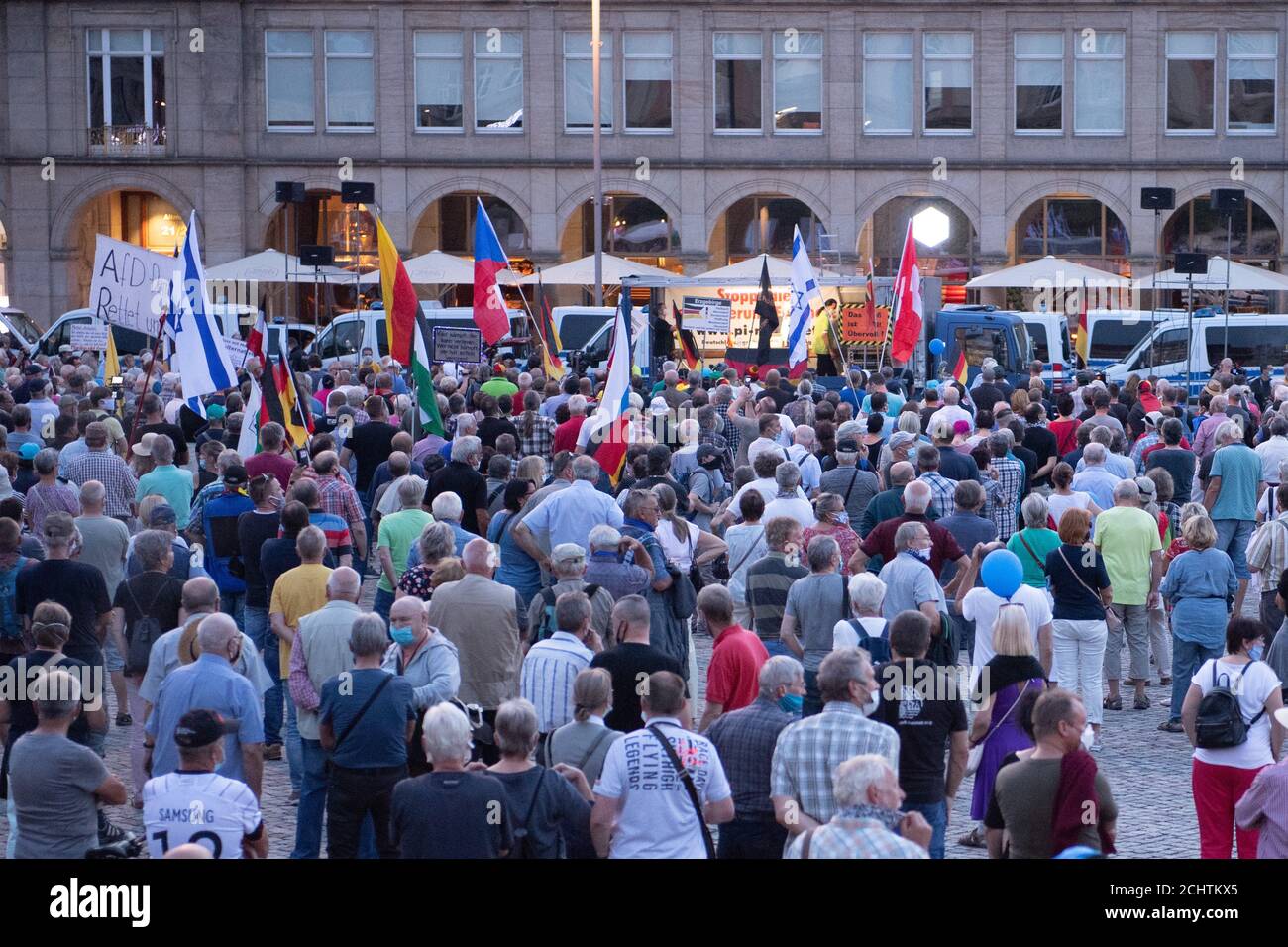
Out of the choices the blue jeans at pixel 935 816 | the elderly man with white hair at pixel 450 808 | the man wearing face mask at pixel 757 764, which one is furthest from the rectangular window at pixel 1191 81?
the elderly man with white hair at pixel 450 808

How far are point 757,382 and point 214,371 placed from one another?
27.0 ft

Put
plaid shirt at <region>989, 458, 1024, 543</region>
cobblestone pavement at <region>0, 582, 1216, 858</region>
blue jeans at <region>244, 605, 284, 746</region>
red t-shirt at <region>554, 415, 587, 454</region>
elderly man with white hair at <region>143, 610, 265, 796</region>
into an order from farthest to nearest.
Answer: red t-shirt at <region>554, 415, 587, 454</region> → plaid shirt at <region>989, 458, 1024, 543</region> → blue jeans at <region>244, 605, 284, 746</region> → cobblestone pavement at <region>0, 582, 1216, 858</region> → elderly man with white hair at <region>143, 610, 265, 796</region>

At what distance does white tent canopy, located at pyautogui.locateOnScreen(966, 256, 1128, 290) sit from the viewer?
3656 centimetres

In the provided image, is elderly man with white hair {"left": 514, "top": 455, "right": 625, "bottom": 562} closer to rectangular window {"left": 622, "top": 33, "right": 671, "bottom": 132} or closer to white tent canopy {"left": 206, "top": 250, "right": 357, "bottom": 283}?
white tent canopy {"left": 206, "top": 250, "right": 357, "bottom": 283}

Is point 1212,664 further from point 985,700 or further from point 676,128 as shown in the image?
point 676,128

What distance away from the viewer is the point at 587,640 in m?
9.20

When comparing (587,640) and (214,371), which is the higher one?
(214,371)

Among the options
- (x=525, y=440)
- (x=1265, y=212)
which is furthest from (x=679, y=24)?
(x=525, y=440)

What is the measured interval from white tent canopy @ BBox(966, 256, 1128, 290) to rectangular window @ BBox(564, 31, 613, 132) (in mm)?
9989

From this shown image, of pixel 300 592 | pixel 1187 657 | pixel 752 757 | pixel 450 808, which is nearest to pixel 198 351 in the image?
pixel 300 592

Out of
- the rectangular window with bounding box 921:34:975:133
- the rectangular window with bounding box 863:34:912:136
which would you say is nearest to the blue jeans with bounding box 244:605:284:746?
the rectangular window with bounding box 863:34:912:136

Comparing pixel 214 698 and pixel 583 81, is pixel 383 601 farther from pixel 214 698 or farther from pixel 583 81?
pixel 583 81

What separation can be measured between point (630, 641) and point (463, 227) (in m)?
37.6
